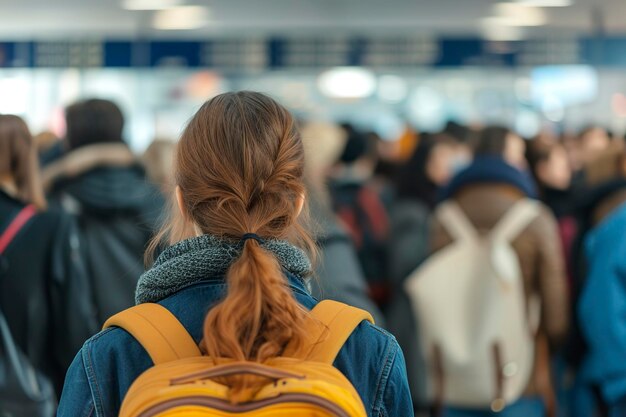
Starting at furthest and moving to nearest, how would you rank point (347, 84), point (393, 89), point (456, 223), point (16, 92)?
1. point (393, 89)
2. point (347, 84)
3. point (16, 92)
4. point (456, 223)

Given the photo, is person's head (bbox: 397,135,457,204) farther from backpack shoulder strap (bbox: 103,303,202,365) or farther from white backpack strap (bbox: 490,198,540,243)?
backpack shoulder strap (bbox: 103,303,202,365)

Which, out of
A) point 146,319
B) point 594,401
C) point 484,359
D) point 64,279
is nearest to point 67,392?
point 146,319

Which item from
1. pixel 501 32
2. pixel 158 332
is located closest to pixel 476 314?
pixel 158 332

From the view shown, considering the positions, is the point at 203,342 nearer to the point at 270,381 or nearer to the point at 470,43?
Result: the point at 270,381

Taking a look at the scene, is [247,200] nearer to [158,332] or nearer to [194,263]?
[194,263]

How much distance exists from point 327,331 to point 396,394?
0.64 ft

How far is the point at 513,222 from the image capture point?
509 cm

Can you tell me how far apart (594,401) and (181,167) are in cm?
376

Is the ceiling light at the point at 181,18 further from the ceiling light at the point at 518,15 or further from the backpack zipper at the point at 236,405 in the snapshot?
the backpack zipper at the point at 236,405

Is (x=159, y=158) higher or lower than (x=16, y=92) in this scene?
higher

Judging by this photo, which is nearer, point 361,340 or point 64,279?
point 361,340

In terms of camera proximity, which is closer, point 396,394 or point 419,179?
point 396,394

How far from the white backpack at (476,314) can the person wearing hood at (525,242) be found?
4 centimetres

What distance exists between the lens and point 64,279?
4.26 metres
